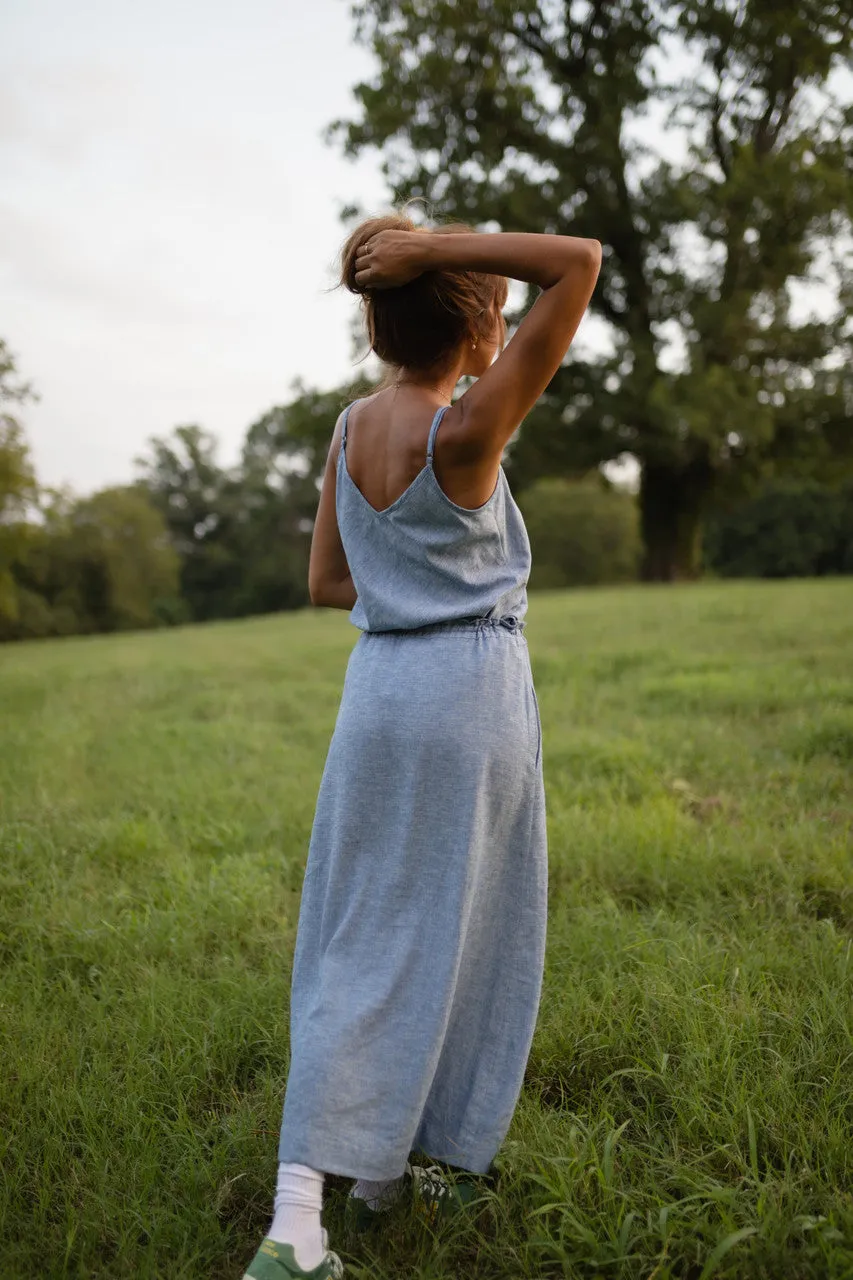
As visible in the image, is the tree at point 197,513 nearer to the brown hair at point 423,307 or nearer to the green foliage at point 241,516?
the green foliage at point 241,516

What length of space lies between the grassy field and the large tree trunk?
716 inches

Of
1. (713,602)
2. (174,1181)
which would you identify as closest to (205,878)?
(174,1181)

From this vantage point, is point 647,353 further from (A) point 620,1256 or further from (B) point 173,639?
(A) point 620,1256

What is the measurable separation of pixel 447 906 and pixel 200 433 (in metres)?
57.6

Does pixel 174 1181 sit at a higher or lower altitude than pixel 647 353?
lower

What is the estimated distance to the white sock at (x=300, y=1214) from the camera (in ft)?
5.47

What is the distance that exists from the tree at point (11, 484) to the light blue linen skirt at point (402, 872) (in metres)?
24.1

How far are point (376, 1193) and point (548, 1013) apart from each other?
846 mm

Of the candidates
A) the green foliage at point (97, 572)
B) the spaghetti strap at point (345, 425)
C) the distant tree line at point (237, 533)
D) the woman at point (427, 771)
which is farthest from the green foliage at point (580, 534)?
the woman at point (427, 771)

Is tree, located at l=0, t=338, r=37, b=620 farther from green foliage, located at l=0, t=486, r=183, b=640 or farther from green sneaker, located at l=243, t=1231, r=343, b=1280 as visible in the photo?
green sneaker, located at l=243, t=1231, r=343, b=1280

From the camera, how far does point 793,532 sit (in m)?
41.8

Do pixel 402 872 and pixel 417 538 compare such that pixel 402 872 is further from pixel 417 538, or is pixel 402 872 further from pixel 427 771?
pixel 417 538

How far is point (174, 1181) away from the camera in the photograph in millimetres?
2105

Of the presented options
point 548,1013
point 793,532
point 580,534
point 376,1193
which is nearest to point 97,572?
point 580,534
